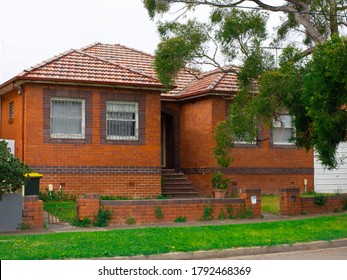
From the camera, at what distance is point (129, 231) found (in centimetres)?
1577

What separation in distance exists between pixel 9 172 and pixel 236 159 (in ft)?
37.9

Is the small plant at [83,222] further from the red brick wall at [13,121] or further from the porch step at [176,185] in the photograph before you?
the porch step at [176,185]

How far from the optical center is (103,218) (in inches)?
676

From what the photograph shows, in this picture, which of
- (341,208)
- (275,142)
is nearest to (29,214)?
(341,208)

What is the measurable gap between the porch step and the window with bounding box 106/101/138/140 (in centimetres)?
265

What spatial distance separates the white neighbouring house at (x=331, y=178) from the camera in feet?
90.7

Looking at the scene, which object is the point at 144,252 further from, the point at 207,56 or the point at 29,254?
the point at 207,56

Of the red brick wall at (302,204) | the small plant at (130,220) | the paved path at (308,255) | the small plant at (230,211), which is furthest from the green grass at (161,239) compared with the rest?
the red brick wall at (302,204)

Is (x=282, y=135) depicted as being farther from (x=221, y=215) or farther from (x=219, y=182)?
(x=221, y=215)

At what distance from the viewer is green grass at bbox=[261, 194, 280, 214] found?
20953 millimetres

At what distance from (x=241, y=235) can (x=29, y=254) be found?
16.8ft

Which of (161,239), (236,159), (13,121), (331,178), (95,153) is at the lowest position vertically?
(161,239)

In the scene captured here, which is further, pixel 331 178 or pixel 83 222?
pixel 331 178

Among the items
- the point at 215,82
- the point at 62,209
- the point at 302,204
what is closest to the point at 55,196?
the point at 62,209
